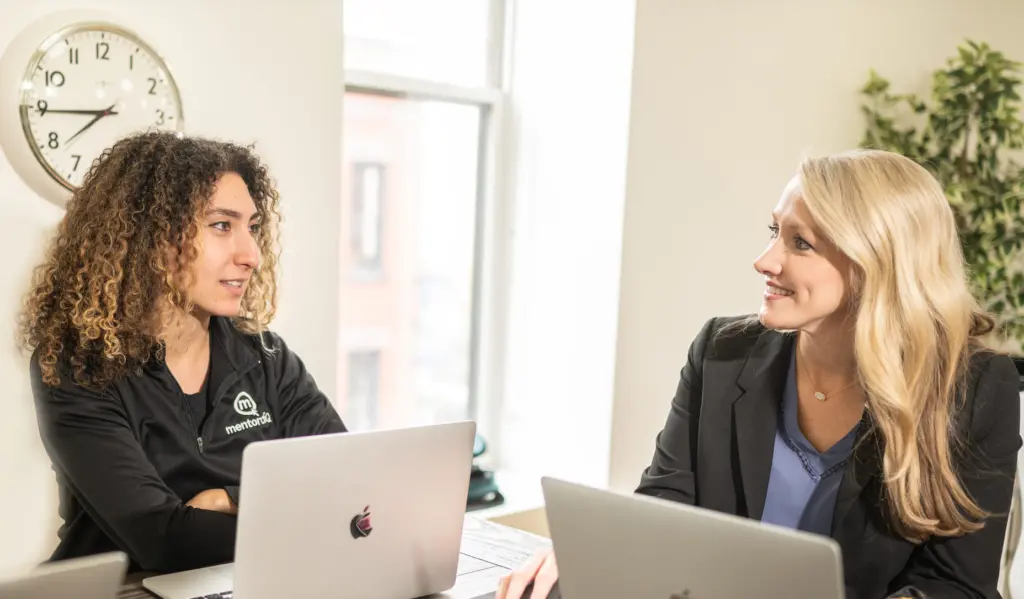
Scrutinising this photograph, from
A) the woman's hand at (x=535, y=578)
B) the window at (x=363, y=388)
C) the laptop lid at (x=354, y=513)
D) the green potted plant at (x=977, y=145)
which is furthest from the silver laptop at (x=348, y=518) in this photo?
the green potted plant at (x=977, y=145)

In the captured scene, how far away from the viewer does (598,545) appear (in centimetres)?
121

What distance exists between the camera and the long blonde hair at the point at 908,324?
5.56ft

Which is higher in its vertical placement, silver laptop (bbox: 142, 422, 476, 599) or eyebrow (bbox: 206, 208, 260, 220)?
eyebrow (bbox: 206, 208, 260, 220)

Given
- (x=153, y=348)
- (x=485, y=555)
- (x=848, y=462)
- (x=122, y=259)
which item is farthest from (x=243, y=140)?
(x=848, y=462)

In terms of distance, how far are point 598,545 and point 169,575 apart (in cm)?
76

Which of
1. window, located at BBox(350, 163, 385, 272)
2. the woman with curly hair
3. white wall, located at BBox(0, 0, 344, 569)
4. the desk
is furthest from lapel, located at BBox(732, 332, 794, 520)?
window, located at BBox(350, 163, 385, 272)

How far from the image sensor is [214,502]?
1836mm

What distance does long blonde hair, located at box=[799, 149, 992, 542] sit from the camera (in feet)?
5.56

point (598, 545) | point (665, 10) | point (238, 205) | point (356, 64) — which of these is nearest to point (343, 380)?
point (356, 64)

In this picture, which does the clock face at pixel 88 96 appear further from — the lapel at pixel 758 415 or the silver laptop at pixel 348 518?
the lapel at pixel 758 415

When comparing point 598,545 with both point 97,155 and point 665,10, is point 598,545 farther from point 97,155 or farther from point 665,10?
point 665,10

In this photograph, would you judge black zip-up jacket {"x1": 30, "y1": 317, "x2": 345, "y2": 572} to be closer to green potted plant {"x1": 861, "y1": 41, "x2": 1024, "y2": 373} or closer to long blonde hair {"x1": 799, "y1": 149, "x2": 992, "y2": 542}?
long blonde hair {"x1": 799, "y1": 149, "x2": 992, "y2": 542}

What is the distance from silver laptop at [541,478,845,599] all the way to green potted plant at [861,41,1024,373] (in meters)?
2.94

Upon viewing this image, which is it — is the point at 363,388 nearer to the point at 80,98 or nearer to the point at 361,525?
the point at 80,98
